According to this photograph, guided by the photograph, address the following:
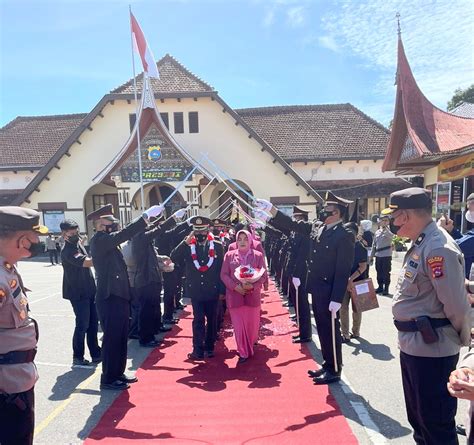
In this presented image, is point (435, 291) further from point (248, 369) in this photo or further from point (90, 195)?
point (90, 195)

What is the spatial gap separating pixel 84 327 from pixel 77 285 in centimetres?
61

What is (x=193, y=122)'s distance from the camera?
21.2 m

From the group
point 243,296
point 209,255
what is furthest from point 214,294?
point 209,255

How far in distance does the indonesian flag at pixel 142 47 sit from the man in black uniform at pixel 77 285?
7082mm

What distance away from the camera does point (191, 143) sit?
21312mm

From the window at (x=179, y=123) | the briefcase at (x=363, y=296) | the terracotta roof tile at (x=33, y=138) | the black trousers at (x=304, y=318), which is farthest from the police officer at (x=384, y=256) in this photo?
the terracotta roof tile at (x=33, y=138)

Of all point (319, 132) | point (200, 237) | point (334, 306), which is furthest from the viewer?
point (319, 132)

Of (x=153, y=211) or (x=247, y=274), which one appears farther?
(x=247, y=274)

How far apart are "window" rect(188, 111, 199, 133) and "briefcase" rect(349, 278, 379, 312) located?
17618 millimetres

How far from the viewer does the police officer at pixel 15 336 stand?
2297mm

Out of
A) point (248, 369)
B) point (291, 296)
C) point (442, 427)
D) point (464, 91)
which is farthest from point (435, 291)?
point (464, 91)

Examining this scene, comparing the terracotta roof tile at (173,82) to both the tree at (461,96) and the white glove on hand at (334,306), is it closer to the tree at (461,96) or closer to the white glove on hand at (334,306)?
the white glove on hand at (334,306)

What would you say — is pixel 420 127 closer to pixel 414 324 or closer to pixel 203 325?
pixel 203 325

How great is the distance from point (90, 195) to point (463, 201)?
19.6 meters
